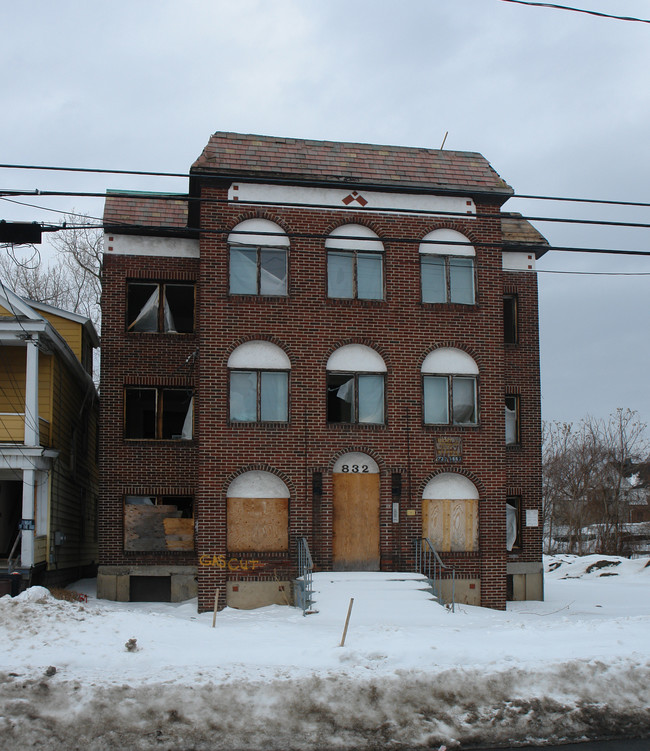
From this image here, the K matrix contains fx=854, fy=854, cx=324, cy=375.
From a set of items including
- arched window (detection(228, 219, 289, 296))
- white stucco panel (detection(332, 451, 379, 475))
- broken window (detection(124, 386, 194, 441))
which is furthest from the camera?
broken window (detection(124, 386, 194, 441))

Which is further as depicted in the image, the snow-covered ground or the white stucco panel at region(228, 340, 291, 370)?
the white stucco panel at region(228, 340, 291, 370)

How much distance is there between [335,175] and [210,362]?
17.0ft

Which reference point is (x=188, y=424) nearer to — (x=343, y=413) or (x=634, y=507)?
(x=343, y=413)

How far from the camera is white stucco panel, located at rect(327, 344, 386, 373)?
19.5 metres

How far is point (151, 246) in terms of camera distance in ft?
72.4

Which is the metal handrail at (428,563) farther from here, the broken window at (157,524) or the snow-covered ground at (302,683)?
the broken window at (157,524)

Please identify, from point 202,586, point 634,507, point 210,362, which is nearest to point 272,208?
point 210,362

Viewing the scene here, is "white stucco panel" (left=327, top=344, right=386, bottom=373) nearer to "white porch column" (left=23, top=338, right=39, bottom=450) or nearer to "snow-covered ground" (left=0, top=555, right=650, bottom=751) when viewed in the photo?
"white porch column" (left=23, top=338, right=39, bottom=450)

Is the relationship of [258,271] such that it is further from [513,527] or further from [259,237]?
[513,527]

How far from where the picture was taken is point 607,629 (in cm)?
1273

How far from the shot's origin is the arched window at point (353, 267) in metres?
19.7

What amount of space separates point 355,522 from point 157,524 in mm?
5432

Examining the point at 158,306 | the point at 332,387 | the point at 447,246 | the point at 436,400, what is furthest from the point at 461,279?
the point at 158,306

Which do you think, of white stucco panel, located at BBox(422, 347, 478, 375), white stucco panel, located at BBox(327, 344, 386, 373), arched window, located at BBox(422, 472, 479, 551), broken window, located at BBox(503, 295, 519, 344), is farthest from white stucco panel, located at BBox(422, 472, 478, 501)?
broken window, located at BBox(503, 295, 519, 344)
